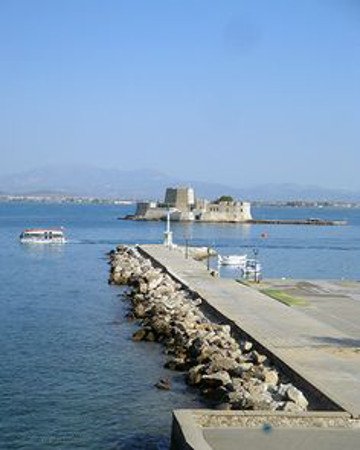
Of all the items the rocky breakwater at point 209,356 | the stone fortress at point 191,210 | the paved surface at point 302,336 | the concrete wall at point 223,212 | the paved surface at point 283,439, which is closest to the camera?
the paved surface at point 283,439

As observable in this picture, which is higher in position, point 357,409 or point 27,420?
point 357,409

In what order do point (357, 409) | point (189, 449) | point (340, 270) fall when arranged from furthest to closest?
point (340, 270), point (357, 409), point (189, 449)

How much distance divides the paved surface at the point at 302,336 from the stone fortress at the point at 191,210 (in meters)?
90.2

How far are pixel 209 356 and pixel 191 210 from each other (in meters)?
104

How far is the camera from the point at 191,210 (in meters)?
120

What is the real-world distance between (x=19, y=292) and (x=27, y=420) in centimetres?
1892

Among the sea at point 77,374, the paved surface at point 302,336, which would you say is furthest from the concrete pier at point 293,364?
the sea at point 77,374

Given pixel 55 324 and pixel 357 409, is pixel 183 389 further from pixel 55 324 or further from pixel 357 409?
pixel 55 324

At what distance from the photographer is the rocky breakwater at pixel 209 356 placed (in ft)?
41.7

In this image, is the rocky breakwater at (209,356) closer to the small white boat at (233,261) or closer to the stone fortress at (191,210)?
the small white boat at (233,261)

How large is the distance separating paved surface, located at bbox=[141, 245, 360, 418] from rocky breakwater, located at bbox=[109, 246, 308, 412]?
0.46 meters

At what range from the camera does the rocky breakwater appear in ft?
41.7

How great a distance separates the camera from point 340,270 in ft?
154

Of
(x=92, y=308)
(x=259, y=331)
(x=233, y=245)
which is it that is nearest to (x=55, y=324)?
(x=92, y=308)
